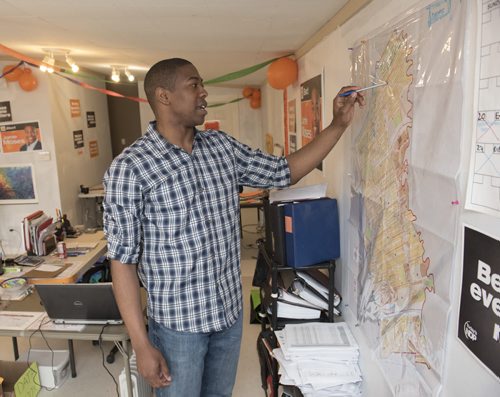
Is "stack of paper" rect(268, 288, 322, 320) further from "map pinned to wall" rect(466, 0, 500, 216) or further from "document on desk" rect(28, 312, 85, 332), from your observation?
"map pinned to wall" rect(466, 0, 500, 216)

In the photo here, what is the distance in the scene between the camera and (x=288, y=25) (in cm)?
251

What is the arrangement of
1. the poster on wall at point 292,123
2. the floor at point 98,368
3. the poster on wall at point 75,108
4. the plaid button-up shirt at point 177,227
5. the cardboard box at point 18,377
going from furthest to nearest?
the poster on wall at point 75,108 → the poster on wall at point 292,123 → the floor at point 98,368 → the cardboard box at point 18,377 → the plaid button-up shirt at point 177,227

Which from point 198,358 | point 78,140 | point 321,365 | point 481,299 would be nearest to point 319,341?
point 321,365

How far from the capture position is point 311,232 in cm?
204

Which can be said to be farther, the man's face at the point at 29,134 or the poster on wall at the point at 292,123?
the man's face at the point at 29,134

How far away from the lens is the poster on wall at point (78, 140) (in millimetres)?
5743

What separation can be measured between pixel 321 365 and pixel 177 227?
1.00 meters

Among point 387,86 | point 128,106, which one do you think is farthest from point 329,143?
point 128,106

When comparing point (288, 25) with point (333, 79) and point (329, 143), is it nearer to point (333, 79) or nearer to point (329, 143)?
point (333, 79)

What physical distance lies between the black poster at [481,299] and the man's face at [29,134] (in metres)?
5.27

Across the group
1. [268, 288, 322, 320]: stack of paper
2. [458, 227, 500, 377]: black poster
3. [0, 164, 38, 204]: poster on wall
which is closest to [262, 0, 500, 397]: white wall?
[458, 227, 500, 377]: black poster

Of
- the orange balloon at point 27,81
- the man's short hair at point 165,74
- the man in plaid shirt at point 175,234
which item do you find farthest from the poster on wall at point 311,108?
the orange balloon at point 27,81

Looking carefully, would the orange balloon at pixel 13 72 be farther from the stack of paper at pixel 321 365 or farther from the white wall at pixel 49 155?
the stack of paper at pixel 321 365

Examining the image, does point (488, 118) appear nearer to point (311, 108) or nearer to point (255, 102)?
point (311, 108)
